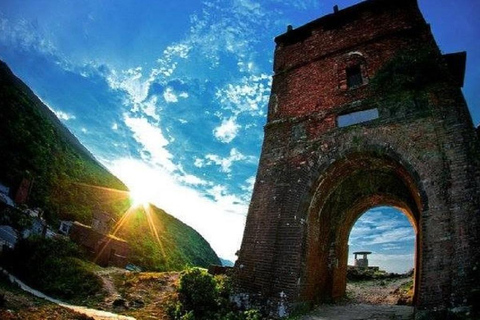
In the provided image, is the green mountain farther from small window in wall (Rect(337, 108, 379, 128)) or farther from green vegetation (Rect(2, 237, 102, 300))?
small window in wall (Rect(337, 108, 379, 128))

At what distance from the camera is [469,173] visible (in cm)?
669

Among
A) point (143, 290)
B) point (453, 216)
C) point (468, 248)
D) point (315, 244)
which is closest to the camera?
point (468, 248)

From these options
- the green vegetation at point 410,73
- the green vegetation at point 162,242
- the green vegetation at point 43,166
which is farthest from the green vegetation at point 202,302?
the green vegetation at point 43,166

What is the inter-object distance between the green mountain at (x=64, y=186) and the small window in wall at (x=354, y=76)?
21.3m

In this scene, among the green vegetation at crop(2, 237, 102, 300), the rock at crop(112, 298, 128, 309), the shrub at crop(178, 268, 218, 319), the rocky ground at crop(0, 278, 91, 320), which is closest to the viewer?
the rocky ground at crop(0, 278, 91, 320)

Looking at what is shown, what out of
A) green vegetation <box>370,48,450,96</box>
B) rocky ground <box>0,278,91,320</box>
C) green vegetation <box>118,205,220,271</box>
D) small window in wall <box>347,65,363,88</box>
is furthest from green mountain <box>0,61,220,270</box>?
green vegetation <box>370,48,450,96</box>

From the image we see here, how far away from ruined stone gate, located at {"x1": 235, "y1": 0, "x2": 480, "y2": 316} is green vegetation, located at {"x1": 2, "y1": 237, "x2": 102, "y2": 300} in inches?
246

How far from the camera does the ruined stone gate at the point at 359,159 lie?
6566 millimetres

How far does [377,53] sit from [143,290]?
40.2ft

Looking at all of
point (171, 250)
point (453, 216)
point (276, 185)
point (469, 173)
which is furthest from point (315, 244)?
point (171, 250)

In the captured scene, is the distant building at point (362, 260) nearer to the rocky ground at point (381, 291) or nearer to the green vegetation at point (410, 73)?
the rocky ground at point (381, 291)

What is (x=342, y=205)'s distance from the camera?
1099 cm

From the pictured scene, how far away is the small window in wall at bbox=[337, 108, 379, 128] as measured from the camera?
895cm

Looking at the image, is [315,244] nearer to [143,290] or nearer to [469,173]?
[469,173]
